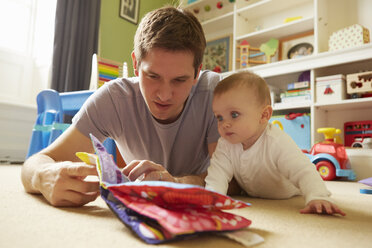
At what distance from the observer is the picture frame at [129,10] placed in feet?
11.9

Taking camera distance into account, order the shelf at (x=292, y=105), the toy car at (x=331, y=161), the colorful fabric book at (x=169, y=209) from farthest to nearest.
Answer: the shelf at (x=292, y=105), the toy car at (x=331, y=161), the colorful fabric book at (x=169, y=209)

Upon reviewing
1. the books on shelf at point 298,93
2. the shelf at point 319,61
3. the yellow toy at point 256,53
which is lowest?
the books on shelf at point 298,93

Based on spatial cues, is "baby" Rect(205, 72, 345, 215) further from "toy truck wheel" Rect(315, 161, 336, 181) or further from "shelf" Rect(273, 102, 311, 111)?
A: "shelf" Rect(273, 102, 311, 111)

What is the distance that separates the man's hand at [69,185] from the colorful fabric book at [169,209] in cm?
11

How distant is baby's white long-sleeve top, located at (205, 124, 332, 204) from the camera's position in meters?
0.86

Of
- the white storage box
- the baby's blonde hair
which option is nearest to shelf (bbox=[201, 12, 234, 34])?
the white storage box

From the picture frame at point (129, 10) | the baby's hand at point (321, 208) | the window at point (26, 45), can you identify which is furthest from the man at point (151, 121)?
the picture frame at point (129, 10)

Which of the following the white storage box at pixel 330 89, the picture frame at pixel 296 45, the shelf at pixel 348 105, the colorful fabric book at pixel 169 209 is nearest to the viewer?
the colorful fabric book at pixel 169 209

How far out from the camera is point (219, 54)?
143 inches

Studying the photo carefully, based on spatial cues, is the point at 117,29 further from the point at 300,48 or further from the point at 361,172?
the point at 361,172

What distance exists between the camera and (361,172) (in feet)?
7.15

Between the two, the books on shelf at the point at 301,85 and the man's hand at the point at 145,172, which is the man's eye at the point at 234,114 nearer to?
the man's hand at the point at 145,172

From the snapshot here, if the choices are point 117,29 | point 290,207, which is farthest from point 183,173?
point 117,29

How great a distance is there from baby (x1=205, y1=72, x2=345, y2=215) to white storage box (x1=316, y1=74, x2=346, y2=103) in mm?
1739
